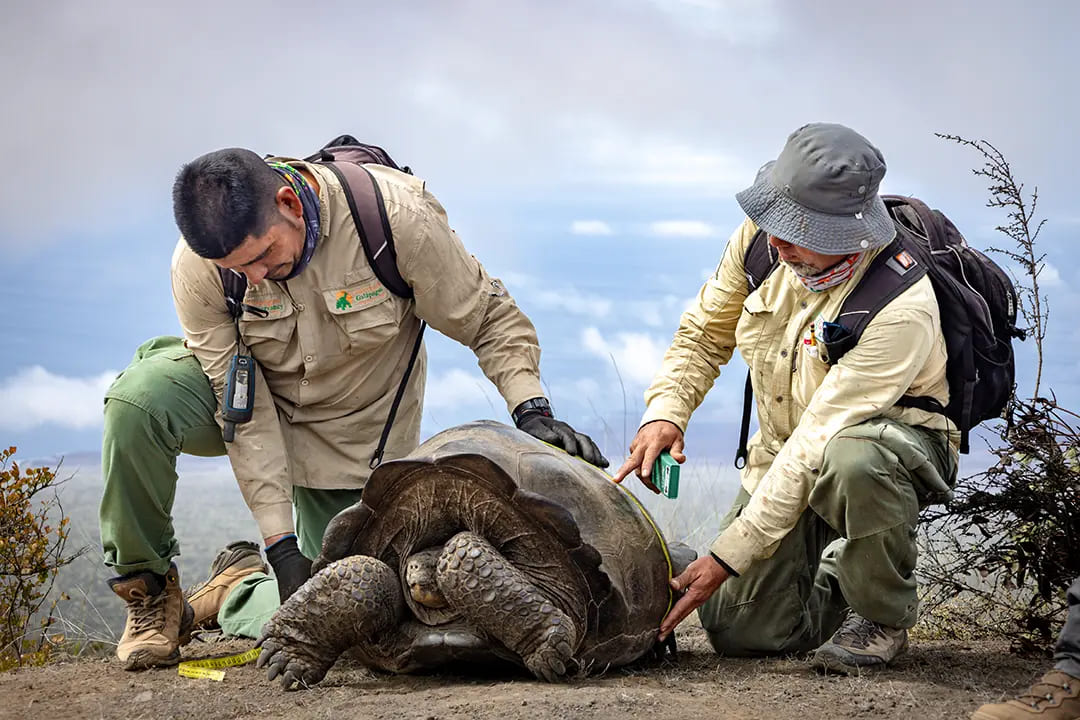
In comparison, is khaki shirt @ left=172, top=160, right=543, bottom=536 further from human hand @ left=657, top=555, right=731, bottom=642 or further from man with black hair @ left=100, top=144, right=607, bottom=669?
human hand @ left=657, top=555, right=731, bottom=642

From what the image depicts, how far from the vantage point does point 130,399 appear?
4.54 metres

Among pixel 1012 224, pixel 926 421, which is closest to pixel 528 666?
pixel 926 421

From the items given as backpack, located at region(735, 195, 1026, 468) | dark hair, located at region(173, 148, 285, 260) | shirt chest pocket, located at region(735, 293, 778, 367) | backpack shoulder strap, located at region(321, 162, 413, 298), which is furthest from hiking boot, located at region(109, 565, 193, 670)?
backpack, located at region(735, 195, 1026, 468)

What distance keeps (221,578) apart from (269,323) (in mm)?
1580

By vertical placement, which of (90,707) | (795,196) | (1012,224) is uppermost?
(1012,224)

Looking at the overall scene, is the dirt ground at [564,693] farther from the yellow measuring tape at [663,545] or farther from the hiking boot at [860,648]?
the yellow measuring tape at [663,545]

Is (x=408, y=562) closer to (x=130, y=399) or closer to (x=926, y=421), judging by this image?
(x=130, y=399)

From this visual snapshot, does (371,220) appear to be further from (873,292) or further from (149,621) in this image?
(873,292)

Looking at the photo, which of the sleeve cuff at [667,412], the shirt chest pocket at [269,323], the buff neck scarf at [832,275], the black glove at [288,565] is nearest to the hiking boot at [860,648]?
the sleeve cuff at [667,412]

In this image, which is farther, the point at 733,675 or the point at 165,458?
the point at 165,458

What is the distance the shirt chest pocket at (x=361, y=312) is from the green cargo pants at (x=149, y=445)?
2.06 ft

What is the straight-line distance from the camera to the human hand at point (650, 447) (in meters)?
4.49

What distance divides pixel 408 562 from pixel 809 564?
74.3 inches

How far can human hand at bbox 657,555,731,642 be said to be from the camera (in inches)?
157
